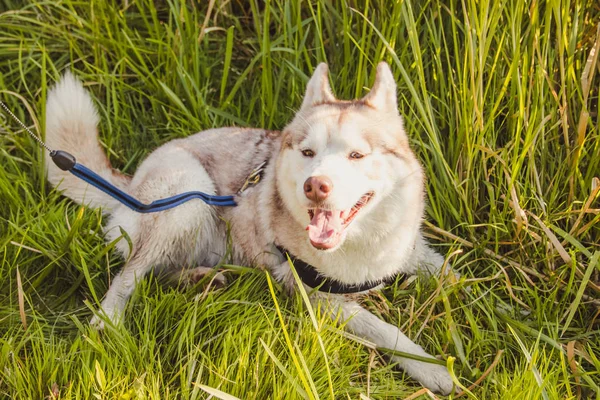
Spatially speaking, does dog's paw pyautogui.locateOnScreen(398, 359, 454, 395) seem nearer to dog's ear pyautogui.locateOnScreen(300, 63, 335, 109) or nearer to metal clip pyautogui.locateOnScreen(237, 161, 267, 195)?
metal clip pyautogui.locateOnScreen(237, 161, 267, 195)

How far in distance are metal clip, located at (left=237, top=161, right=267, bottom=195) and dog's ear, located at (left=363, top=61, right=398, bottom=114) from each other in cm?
58

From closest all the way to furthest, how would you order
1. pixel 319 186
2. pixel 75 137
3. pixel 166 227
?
pixel 319 186, pixel 166 227, pixel 75 137

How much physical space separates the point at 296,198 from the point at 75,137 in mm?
1224

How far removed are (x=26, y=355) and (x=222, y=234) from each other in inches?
38.7

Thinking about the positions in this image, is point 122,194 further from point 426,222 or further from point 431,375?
point 431,375

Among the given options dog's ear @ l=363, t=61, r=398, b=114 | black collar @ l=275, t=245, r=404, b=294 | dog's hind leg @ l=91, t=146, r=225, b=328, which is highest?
dog's ear @ l=363, t=61, r=398, b=114

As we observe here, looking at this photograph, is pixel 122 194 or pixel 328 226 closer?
pixel 328 226

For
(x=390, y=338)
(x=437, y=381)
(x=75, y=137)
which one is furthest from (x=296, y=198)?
(x=75, y=137)

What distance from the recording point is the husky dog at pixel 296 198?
2287 mm

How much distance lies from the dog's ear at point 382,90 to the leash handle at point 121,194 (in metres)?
0.77

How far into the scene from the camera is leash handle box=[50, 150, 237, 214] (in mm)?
2535

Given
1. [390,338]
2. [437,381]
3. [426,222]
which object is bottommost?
[437,381]

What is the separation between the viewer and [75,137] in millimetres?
2920

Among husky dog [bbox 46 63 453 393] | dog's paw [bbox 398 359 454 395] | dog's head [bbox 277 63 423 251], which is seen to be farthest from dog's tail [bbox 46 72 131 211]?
dog's paw [bbox 398 359 454 395]
